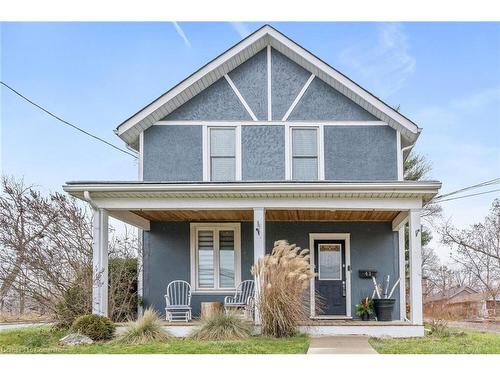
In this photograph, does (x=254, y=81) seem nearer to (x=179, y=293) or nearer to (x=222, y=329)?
(x=179, y=293)

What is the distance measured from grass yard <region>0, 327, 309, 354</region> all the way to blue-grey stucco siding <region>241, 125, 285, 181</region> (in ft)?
14.0

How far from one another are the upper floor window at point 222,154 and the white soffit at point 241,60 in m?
1.09

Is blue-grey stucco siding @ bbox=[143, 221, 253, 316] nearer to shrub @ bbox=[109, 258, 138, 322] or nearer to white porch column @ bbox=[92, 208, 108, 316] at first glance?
shrub @ bbox=[109, 258, 138, 322]

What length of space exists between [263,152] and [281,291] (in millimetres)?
4241

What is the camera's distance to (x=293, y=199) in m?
11.3

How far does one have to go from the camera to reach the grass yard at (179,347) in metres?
8.98

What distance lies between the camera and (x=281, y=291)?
32.7 feet

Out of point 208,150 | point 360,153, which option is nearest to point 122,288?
point 208,150

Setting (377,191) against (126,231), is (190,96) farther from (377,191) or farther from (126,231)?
(377,191)

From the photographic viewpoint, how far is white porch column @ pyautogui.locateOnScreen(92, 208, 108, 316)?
11.2 metres

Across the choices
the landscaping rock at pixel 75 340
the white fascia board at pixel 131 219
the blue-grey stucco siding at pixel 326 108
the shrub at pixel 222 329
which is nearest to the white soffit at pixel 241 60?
→ the blue-grey stucco siding at pixel 326 108

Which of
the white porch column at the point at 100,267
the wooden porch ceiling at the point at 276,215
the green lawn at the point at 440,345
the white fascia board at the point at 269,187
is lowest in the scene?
the green lawn at the point at 440,345

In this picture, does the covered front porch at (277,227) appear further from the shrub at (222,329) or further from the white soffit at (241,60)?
the white soffit at (241,60)
